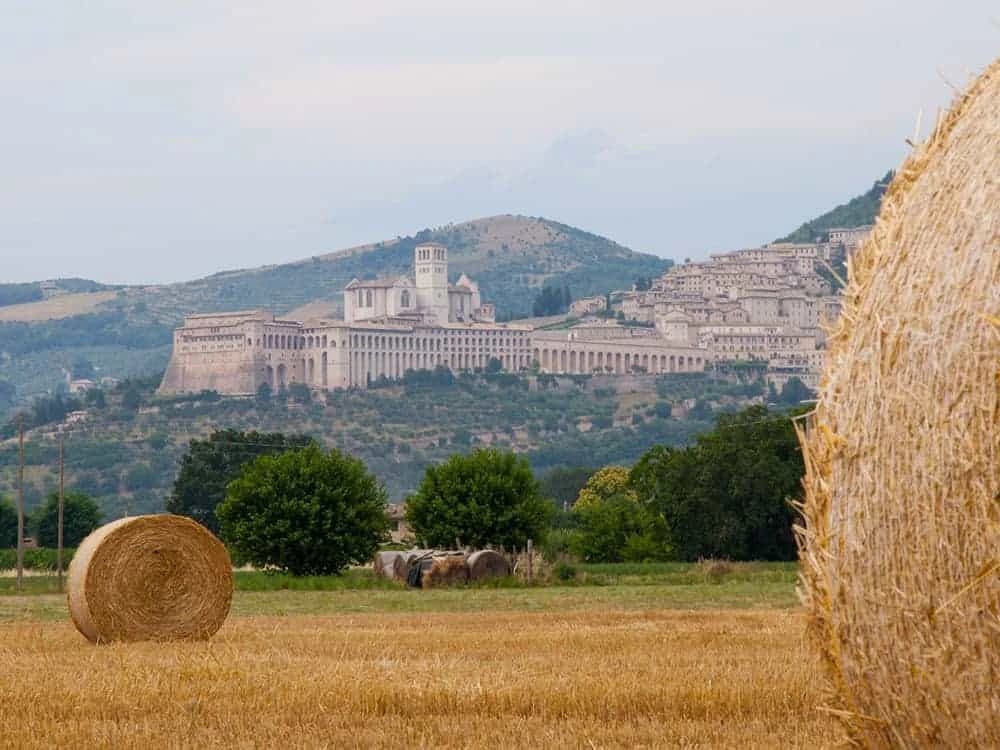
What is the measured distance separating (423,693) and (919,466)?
6.19 metres

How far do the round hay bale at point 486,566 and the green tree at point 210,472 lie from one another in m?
53.6

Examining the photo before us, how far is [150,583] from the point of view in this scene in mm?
20547

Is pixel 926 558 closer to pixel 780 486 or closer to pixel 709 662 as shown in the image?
pixel 709 662

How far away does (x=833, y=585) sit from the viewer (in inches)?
316

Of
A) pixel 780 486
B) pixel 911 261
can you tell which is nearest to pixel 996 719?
pixel 911 261

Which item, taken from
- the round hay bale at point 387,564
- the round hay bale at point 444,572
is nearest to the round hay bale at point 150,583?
the round hay bale at point 444,572

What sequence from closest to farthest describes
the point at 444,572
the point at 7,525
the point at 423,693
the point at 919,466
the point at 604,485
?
the point at 919,466, the point at 423,693, the point at 444,572, the point at 7,525, the point at 604,485

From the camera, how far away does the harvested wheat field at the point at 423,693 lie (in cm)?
1134

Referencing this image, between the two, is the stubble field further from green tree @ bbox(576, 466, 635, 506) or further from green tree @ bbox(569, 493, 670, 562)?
green tree @ bbox(576, 466, 635, 506)

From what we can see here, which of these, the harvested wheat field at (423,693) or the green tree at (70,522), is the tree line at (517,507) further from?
the harvested wheat field at (423,693)

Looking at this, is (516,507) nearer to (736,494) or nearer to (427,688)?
(736,494)

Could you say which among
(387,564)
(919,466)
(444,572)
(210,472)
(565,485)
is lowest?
(565,485)

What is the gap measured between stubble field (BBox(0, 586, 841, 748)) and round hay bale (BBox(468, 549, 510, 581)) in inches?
741

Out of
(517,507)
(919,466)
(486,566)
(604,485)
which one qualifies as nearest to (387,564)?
(486,566)
